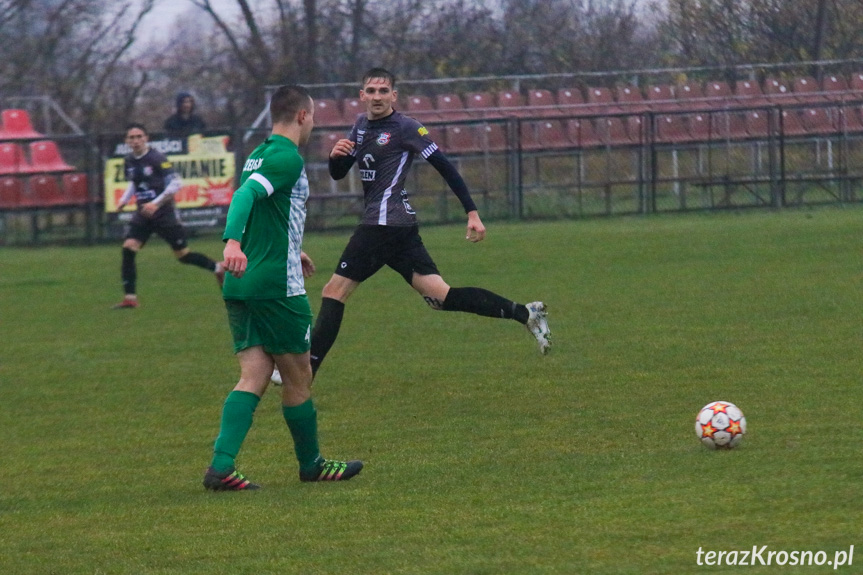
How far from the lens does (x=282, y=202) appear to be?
18.4 feet

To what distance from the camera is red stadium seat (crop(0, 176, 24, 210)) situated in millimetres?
20094

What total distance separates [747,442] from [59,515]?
2909 millimetres

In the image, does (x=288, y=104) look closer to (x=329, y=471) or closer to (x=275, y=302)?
(x=275, y=302)

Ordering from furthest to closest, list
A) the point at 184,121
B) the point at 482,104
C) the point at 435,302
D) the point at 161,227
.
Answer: the point at 482,104
the point at 184,121
the point at 161,227
the point at 435,302

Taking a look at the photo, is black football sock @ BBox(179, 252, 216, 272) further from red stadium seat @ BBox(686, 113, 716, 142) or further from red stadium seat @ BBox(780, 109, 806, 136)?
red stadium seat @ BBox(780, 109, 806, 136)

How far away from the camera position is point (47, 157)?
20.9 meters

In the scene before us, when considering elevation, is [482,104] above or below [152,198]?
above

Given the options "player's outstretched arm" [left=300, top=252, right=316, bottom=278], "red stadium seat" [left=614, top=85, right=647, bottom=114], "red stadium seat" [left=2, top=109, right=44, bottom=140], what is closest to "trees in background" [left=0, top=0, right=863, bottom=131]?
"red stadium seat" [left=614, top=85, right=647, bottom=114]

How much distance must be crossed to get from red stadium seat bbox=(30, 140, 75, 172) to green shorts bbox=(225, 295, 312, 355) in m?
15.9

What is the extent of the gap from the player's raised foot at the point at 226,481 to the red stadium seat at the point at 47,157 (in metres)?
16.0

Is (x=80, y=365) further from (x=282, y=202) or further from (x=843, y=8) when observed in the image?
(x=843, y=8)

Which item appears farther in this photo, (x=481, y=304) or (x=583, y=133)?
(x=583, y=133)

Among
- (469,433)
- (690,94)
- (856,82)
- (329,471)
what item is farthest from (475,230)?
(856,82)

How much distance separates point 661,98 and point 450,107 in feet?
13.3
